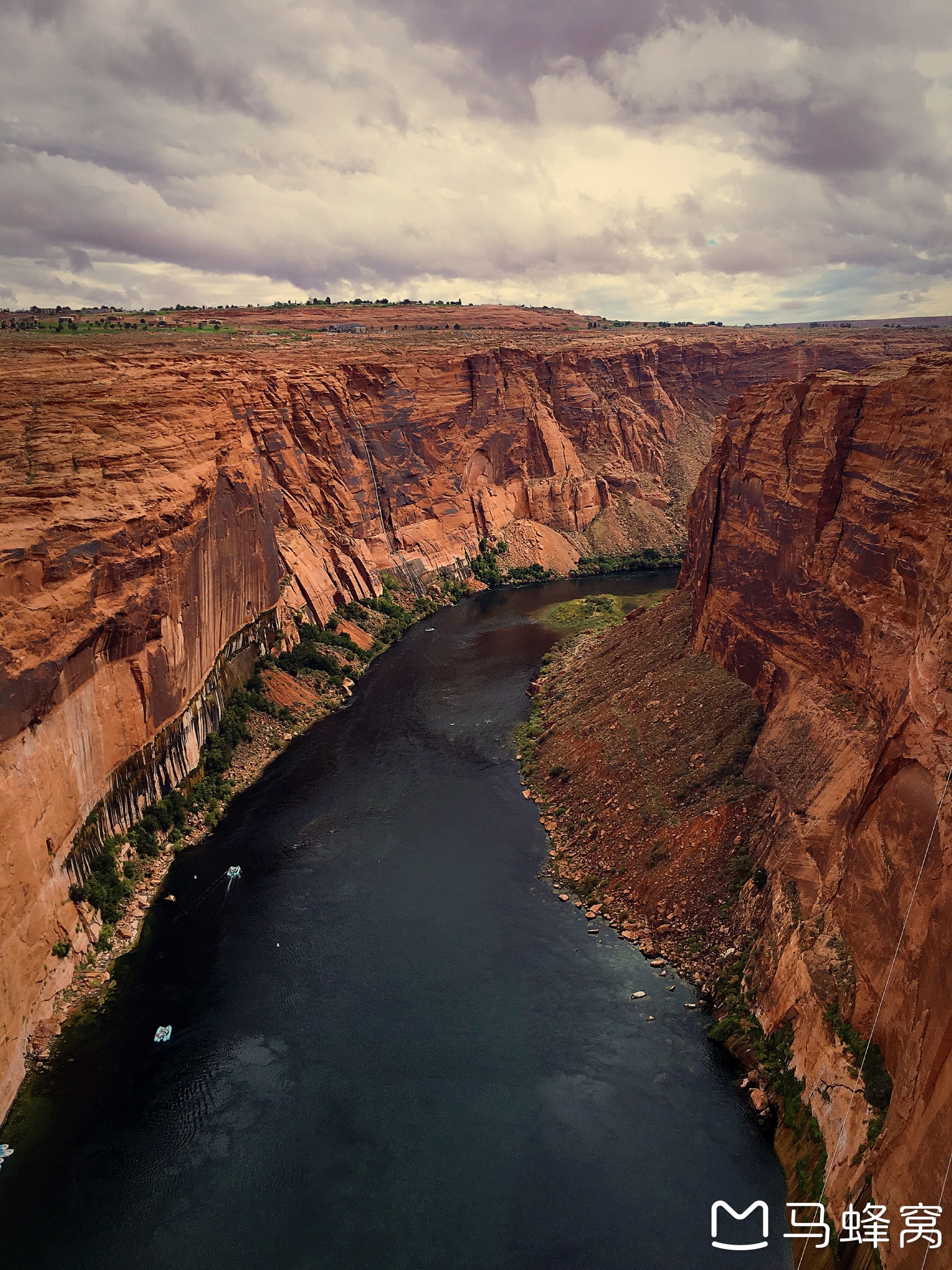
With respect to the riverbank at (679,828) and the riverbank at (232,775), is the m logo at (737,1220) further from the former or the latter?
the riverbank at (232,775)

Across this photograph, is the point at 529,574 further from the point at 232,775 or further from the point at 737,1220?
the point at 737,1220

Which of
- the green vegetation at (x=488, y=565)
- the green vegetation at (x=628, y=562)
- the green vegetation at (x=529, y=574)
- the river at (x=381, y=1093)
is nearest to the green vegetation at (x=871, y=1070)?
the river at (x=381, y=1093)

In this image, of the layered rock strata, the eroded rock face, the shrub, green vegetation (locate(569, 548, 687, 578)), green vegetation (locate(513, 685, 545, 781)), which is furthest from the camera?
green vegetation (locate(569, 548, 687, 578))

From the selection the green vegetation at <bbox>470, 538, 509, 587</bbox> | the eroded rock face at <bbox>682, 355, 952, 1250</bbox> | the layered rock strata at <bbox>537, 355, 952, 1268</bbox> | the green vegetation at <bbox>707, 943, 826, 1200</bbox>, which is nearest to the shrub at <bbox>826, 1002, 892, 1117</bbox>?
the layered rock strata at <bbox>537, 355, 952, 1268</bbox>

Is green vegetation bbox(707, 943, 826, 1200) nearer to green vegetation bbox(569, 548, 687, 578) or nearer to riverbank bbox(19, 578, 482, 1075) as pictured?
riverbank bbox(19, 578, 482, 1075)

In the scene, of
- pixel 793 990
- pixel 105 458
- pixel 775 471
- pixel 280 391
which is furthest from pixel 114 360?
pixel 793 990

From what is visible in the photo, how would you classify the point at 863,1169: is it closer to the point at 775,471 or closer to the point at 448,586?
the point at 775,471
